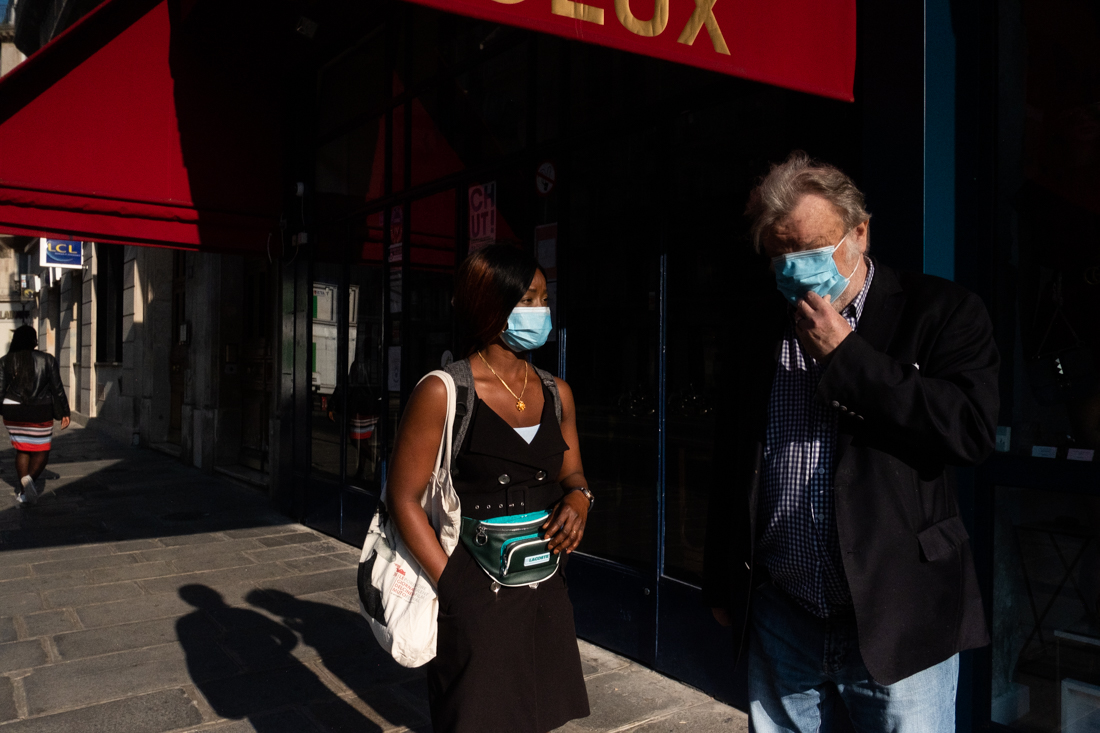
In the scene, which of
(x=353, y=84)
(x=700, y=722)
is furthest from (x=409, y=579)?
(x=353, y=84)

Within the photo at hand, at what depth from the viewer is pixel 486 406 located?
222cm

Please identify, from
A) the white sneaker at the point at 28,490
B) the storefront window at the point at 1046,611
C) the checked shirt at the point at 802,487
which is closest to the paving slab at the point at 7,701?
the checked shirt at the point at 802,487

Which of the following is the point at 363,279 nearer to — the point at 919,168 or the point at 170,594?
the point at 170,594

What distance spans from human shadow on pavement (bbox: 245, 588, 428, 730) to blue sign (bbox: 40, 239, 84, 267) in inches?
551

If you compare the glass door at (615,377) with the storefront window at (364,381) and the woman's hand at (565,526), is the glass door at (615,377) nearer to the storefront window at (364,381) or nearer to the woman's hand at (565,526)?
the woman's hand at (565,526)

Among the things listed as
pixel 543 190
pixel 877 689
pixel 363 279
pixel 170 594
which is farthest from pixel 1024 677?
pixel 363 279

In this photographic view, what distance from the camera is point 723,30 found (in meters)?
2.38

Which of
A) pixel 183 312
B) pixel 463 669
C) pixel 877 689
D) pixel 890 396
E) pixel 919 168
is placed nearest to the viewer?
pixel 890 396

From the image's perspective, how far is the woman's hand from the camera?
2201 mm

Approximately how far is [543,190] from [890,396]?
3578 mm

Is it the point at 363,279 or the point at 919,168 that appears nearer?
the point at 919,168

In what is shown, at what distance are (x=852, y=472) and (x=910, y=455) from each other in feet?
0.41

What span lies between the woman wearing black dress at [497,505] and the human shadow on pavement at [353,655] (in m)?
1.54

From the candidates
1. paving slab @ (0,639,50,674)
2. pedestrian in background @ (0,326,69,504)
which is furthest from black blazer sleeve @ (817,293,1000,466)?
pedestrian in background @ (0,326,69,504)
